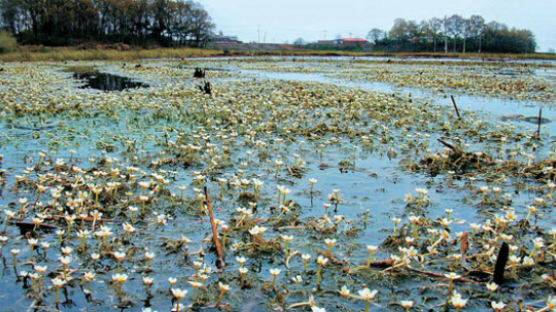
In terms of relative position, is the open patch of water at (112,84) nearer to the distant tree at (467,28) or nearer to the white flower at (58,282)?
the white flower at (58,282)

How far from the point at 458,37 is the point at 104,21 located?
9231cm

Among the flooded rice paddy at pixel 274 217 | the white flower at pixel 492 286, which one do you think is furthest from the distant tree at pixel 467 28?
the white flower at pixel 492 286

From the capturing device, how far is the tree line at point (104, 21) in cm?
7569

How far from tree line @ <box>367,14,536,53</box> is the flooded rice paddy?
94.6 m

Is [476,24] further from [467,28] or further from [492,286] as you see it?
[492,286]

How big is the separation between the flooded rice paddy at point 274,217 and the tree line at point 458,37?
94.6m

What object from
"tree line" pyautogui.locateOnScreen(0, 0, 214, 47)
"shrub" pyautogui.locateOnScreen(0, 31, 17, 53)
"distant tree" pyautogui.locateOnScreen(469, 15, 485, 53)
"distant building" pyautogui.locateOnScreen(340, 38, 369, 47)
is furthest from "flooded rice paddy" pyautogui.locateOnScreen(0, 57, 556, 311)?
"distant building" pyautogui.locateOnScreen(340, 38, 369, 47)

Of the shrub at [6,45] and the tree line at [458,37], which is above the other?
the tree line at [458,37]

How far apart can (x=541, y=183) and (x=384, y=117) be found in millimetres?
5379

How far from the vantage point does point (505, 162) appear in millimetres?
6926

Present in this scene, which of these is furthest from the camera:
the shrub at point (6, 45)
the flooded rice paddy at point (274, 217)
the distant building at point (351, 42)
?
the distant building at point (351, 42)

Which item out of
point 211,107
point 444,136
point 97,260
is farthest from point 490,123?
point 97,260

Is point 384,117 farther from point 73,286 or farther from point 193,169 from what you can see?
point 73,286

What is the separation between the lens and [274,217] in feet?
16.1
